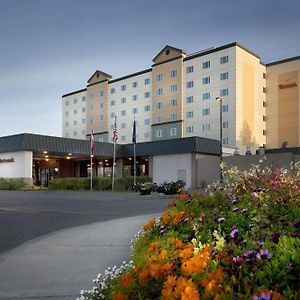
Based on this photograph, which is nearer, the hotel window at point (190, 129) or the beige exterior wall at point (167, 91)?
the hotel window at point (190, 129)

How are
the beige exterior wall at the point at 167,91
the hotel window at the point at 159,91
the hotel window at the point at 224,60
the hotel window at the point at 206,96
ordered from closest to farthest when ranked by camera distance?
the hotel window at the point at 224,60
the hotel window at the point at 206,96
the beige exterior wall at the point at 167,91
the hotel window at the point at 159,91

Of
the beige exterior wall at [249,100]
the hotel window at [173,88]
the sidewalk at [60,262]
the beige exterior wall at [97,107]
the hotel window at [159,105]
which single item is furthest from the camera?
the beige exterior wall at [97,107]

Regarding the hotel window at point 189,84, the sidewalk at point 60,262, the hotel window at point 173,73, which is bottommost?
→ the sidewalk at point 60,262

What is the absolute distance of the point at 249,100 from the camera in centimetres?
6300

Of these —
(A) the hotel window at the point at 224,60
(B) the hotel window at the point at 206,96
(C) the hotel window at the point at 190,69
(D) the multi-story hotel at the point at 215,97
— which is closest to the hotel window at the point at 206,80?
(D) the multi-story hotel at the point at 215,97

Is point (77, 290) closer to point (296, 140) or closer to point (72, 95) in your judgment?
point (296, 140)

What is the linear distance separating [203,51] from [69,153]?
28.3 meters

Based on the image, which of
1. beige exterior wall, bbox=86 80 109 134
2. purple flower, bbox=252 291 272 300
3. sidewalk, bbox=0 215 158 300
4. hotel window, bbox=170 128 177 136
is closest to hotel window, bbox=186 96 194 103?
hotel window, bbox=170 128 177 136

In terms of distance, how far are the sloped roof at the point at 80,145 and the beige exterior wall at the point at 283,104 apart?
1956 centimetres

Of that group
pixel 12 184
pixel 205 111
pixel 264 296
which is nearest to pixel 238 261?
pixel 264 296

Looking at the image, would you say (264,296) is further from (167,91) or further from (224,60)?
(167,91)

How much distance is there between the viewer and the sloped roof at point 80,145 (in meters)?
47.7

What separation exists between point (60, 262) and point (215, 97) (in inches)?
2285

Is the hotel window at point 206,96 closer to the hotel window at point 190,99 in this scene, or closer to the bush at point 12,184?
the hotel window at point 190,99
